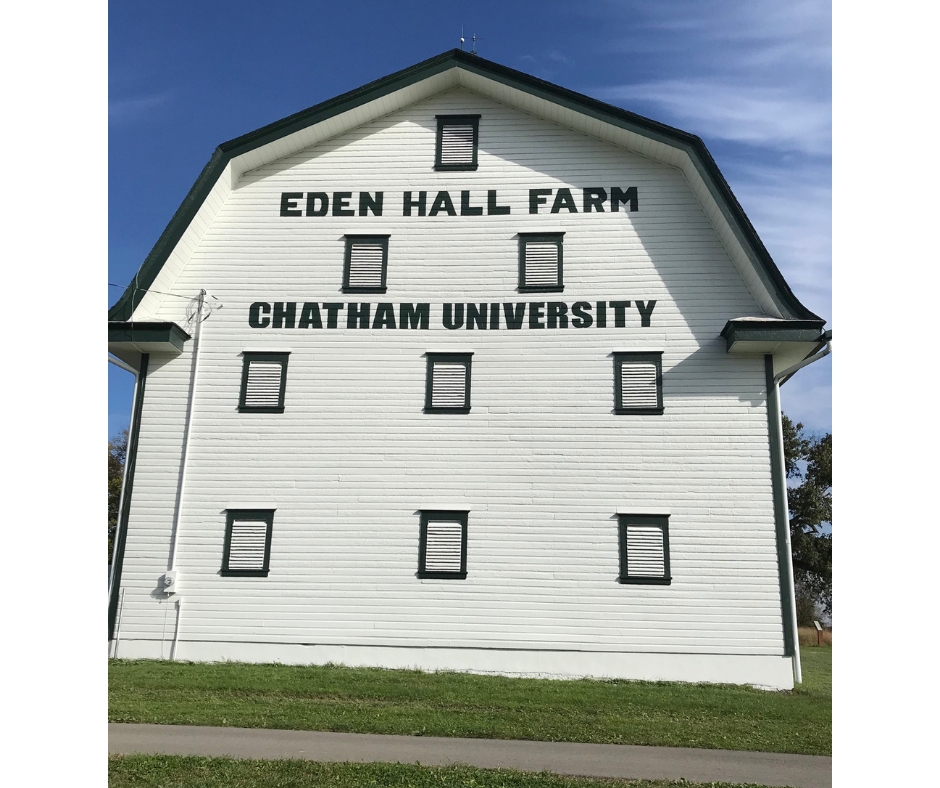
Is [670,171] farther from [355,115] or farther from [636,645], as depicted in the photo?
[636,645]

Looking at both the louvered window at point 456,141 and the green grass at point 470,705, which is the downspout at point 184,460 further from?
the louvered window at point 456,141

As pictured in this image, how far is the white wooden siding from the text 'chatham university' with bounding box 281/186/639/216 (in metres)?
0.23

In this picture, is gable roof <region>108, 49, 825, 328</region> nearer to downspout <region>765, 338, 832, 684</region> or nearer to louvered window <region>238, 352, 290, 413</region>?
downspout <region>765, 338, 832, 684</region>

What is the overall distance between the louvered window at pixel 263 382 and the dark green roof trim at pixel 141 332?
162cm

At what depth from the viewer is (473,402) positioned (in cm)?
1588

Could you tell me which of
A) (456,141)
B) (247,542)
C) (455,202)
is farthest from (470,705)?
(456,141)

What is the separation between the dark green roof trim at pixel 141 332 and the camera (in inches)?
622

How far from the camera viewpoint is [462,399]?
16.0 metres

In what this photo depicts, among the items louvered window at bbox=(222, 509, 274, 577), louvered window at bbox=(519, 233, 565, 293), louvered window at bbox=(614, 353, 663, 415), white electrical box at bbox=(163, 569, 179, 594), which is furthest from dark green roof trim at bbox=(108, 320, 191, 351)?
louvered window at bbox=(614, 353, 663, 415)

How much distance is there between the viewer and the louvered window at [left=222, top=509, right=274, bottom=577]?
15.1 metres

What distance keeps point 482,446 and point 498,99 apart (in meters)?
8.71

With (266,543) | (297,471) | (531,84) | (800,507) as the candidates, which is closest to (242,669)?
(266,543)

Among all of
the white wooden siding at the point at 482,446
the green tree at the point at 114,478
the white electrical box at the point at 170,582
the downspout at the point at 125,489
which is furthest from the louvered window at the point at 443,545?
→ the green tree at the point at 114,478

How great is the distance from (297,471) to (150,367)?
418 centimetres
